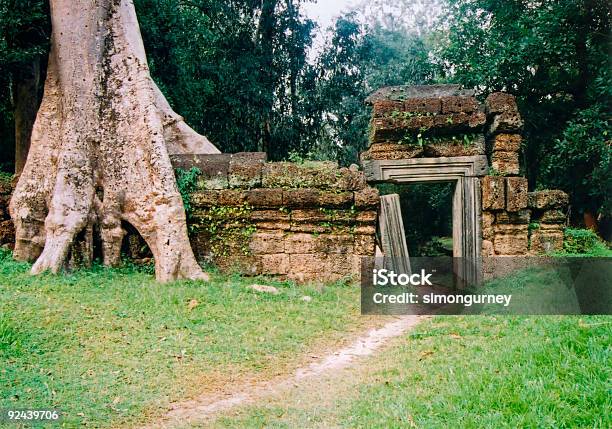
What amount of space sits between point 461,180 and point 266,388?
16.7ft

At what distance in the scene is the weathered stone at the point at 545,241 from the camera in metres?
7.61

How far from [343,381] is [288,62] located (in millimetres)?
12717

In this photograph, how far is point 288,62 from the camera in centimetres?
1510

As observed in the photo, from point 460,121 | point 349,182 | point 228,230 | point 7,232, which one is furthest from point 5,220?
point 460,121

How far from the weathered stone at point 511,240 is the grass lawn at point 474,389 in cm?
333

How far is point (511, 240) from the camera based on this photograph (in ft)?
24.8

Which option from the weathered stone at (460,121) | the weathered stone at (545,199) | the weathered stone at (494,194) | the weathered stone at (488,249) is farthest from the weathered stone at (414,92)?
the weathered stone at (488,249)

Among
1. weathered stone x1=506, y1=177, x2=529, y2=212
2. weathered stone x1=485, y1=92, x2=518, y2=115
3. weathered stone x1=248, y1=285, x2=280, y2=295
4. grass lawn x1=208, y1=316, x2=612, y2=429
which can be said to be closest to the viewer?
grass lawn x1=208, y1=316, x2=612, y2=429

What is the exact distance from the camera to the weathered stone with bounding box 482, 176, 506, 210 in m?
7.48

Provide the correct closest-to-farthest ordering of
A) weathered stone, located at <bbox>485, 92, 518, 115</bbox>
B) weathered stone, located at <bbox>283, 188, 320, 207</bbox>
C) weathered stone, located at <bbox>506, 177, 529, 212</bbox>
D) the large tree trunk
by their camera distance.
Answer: the large tree trunk
weathered stone, located at <bbox>283, 188, 320, 207</bbox>
weathered stone, located at <bbox>506, 177, 529, 212</bbox>
weathered stone, located at <bbox>485, 92, 518, 115</bbox>

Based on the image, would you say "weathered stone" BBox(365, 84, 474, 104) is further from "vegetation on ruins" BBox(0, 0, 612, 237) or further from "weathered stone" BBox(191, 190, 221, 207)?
"weathered stone" BBox(191, 190, 221, 207)

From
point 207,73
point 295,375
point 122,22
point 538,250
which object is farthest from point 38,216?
point 207,73

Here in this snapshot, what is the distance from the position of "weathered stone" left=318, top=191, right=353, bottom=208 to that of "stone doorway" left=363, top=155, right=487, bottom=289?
3.08 feet

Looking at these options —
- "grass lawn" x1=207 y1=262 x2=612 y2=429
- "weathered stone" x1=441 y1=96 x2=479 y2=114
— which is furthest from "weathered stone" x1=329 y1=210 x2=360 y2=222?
"grass lawn" x1=207 y1=262 x2=612 y2=429
